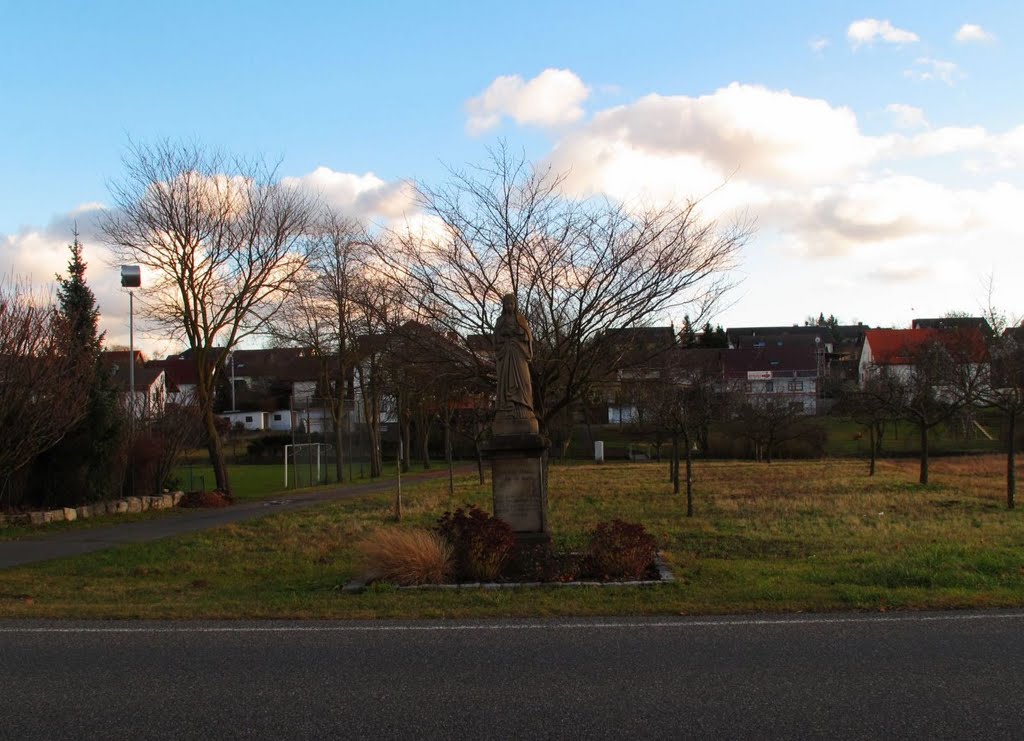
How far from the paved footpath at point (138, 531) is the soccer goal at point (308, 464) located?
674 cm

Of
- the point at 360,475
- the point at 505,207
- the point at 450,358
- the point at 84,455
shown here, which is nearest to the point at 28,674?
the point at 450,358

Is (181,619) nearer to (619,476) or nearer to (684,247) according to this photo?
(684,247)

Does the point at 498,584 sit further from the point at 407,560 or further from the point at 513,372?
the point at 513,372

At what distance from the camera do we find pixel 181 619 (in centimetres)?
880

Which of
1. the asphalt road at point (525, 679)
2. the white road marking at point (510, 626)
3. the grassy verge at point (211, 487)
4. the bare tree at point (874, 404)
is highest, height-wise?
the bare tree at point (874, 404)

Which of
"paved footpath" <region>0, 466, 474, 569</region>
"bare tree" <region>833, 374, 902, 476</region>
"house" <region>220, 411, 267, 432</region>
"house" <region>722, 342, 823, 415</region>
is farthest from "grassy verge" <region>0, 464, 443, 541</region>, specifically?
"house" <region>722, 342, 823, 415</region>

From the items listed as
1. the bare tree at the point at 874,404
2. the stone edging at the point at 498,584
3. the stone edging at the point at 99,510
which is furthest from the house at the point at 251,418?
the stone edging at the point at 498,584

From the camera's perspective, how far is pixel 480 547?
10.7 meters

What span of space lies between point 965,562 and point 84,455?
18720 millimetres

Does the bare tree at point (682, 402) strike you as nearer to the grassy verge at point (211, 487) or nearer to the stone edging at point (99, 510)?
the grassy verge at point (211, 487)

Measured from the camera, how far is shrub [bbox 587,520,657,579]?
10750 mm

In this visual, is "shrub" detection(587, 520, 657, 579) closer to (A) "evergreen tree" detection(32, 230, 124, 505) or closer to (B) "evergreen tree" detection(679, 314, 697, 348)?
(B) "evergreen tree" detection(679, 314, 697, 348)

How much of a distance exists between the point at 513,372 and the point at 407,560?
3071mm

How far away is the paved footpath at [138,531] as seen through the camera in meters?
14.9
